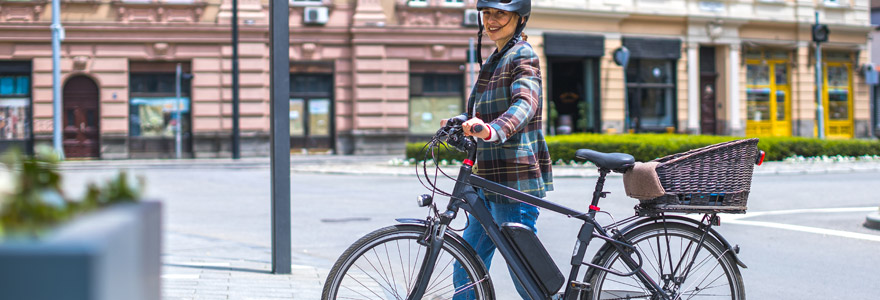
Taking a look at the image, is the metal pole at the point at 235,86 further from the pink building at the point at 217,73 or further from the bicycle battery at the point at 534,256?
the bicycle battery at the point at 534,256

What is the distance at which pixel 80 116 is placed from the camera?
25.9 meters

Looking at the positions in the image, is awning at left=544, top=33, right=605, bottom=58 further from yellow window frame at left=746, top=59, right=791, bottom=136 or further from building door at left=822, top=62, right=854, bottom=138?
building door at left=822, top=62, right=854, bottom=138

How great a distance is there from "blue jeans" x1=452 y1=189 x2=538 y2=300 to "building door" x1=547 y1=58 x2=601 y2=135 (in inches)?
1018

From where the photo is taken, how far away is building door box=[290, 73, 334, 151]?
27.3m

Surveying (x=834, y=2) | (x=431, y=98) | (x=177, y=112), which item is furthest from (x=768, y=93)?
(x=177, y=112)

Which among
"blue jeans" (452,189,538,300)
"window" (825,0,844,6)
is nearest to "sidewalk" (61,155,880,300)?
"blue jeans" (452,189,538,300)

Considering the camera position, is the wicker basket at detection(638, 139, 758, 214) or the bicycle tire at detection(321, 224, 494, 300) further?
the wicker basket at detection(638, 139, 758, 214)

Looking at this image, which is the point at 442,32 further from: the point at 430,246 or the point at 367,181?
the point at 430,246

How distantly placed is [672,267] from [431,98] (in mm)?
24201

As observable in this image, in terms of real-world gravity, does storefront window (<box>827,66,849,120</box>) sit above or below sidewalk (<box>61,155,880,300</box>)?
above

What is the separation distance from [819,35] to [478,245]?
26.7m

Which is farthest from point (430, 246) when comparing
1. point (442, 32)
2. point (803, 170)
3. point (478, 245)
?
point (442, 32)

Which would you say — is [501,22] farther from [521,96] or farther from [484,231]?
[484,231]

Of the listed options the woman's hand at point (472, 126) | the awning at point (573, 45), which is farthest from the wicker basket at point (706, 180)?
the awning at point (573, 45)
